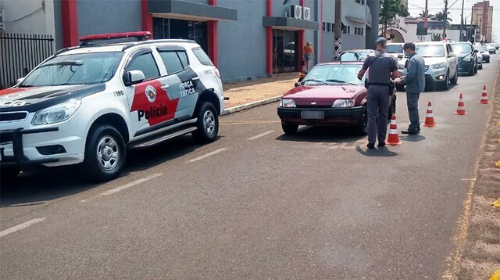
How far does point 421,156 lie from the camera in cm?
934

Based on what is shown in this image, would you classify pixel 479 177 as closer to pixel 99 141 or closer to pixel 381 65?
pixel 381 65

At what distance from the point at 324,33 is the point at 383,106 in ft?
100

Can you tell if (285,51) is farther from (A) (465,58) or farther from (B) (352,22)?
(B) (352,22)

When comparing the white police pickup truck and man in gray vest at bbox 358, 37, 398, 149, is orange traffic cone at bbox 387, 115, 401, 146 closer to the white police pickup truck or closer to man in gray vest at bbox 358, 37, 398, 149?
man in gray vest at bbox 358, 37, 398, 149

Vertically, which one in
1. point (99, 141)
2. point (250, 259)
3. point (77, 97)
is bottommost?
point (250, 259)

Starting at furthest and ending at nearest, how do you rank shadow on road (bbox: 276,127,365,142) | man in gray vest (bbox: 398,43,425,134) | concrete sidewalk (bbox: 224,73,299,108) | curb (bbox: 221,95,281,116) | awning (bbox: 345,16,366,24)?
awning (bbox: 345,16,366,24), concrete sidewalk (bbox: 224,73,299,108), curb (bbox: 221,95,281,116), man in gray vest (bbox: 398,43,425,134), shadow on road (bbox: 276,127,365,142)

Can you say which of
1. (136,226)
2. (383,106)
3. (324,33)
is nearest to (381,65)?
(383,106)

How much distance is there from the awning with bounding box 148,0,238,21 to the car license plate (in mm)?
10399

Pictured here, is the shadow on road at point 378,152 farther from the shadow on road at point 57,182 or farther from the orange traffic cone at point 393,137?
the shadow on road at point 57,182

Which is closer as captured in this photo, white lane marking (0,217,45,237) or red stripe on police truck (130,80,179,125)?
white lane marking (0,217,45,237)

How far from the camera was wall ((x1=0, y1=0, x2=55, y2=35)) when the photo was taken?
16297 millimetres

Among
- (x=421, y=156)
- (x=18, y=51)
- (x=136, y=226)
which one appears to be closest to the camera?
(x=136, y=226)

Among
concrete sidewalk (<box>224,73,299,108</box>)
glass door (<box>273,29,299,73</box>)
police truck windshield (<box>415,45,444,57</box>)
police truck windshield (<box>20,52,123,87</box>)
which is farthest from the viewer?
glass door (<box>273,29,299,73</box>)

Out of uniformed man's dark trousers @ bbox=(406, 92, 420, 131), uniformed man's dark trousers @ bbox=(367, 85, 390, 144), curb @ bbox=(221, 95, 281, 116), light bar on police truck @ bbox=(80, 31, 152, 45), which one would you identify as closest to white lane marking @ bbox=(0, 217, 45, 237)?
light bar on police truck @ bbox=(80, 31, 152, 45)
